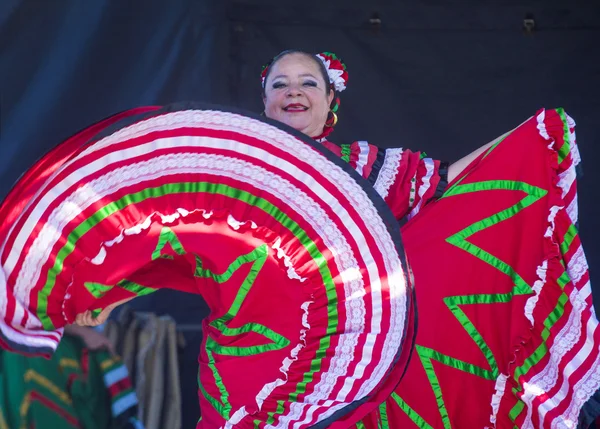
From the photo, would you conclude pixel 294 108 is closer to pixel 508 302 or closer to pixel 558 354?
pixel 508 302

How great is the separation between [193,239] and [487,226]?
2.85 ft

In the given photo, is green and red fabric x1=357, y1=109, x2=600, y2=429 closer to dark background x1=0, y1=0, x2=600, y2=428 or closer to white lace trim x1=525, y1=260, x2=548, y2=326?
white lace trim x1=525, y1=260, x2=548, y2=326

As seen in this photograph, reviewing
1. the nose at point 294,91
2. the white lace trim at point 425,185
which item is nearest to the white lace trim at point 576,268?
the white lace trim at point 425,185

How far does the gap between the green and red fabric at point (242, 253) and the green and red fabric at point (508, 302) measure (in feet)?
1.21

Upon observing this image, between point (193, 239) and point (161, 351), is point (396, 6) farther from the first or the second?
point (193, 239)

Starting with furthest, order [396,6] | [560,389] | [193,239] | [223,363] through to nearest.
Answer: [396,6]
[560,389]
[223,363]
[193,239]

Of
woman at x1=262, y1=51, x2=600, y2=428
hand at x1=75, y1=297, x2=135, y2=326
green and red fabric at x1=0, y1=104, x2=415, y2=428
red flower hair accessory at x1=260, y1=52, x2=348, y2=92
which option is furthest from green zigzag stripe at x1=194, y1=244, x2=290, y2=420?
red flower hair accessory at x1=260, y1=52, x2=348, y2=92

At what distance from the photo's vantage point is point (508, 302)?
2209 mm

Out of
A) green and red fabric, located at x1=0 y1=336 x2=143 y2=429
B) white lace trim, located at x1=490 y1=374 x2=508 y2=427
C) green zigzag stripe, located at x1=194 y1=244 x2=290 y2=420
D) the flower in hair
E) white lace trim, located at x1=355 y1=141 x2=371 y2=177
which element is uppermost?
the flower in hair

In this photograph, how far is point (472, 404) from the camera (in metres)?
2.22

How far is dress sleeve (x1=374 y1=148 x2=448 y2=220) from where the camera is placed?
7.73 ft

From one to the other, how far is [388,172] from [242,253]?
0.73 metres

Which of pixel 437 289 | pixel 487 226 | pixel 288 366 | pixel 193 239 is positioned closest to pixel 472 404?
pixel 437 289

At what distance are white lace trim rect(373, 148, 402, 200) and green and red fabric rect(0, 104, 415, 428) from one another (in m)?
0.55
